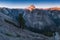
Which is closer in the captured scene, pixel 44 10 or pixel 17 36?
pixel 17 36

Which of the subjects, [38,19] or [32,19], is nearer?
[38,19]

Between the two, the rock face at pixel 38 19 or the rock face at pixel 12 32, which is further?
the rock face at pixel 38 19

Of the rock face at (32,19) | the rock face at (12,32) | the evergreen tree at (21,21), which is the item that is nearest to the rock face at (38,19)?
the rock face at (32,19)

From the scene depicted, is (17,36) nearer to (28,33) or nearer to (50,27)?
(28,33)

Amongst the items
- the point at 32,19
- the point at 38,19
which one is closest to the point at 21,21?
the point at 32,19

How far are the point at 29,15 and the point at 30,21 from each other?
1.74ft

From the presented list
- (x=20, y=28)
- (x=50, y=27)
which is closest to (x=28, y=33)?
(x=20, y=28)

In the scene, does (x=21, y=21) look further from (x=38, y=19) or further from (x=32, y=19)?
(x=38, y=19)

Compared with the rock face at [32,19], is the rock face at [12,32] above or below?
below


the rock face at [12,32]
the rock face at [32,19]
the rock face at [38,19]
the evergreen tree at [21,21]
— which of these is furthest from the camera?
the rock face at [38,19]

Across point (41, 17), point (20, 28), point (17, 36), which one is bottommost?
point (17, 36)

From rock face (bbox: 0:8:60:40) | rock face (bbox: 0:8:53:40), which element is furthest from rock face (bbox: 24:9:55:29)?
rock face (bbox: 0:8:53:40)

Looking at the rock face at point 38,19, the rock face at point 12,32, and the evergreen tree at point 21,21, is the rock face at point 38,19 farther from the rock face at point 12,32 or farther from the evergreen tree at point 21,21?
the rock face at point 12,32

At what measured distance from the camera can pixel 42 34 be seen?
16.3 meters
